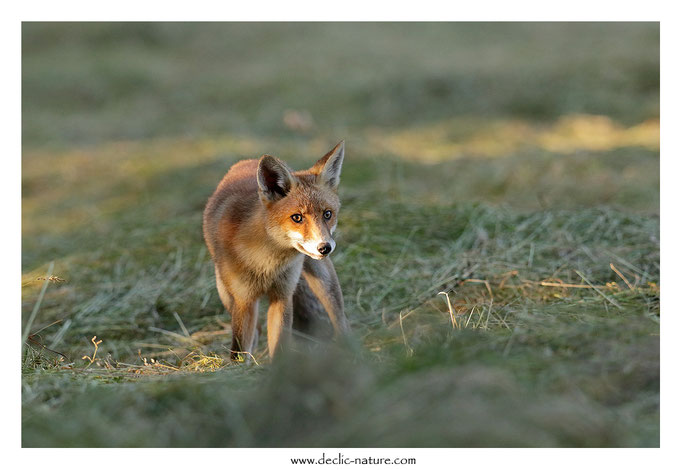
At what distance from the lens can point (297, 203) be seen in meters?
4.42

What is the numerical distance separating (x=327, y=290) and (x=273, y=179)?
98 cm

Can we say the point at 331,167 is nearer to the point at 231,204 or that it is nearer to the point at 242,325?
the point at 231,204

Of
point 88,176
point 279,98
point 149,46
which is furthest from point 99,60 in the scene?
point 88,176

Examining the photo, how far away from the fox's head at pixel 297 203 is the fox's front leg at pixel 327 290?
1.86 feet

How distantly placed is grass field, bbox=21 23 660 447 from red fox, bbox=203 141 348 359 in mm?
344

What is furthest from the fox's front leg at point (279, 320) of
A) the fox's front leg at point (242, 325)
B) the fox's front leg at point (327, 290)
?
the fox's front leg at point (327, 290)

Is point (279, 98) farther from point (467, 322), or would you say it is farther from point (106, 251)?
point (467, 322)

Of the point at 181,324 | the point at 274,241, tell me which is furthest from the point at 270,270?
the point at 181,324

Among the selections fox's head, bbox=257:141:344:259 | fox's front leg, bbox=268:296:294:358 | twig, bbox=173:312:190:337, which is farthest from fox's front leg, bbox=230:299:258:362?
twig, bbox=173:312:190:337

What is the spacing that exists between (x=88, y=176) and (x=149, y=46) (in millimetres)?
9612

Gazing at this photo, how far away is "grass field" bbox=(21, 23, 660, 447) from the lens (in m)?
3.00

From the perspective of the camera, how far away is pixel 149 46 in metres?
19.7

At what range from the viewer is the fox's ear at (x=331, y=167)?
4668mm

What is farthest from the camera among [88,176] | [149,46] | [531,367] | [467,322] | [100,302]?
[149,46]
